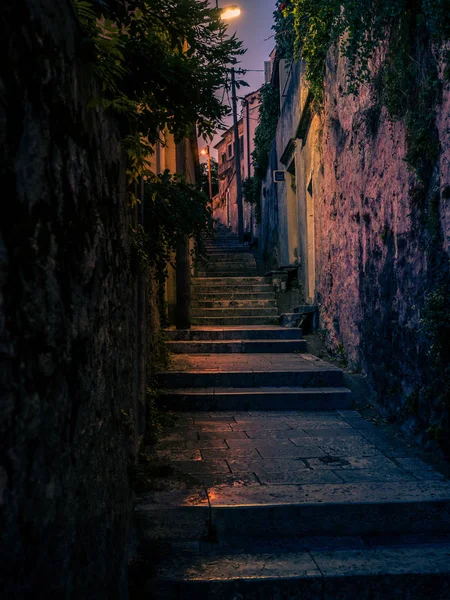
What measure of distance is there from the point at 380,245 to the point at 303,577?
3.29 m

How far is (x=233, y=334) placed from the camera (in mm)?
7371

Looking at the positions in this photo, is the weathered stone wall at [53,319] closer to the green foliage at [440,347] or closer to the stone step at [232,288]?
the green foliage at [440,347]

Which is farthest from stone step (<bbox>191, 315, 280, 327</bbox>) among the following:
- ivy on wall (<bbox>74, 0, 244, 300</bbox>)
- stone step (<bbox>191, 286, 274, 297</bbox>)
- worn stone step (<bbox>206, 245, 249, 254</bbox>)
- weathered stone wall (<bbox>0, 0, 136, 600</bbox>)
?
weathered stone wall (<bbox>0, 0, 136, 600</bbox>)

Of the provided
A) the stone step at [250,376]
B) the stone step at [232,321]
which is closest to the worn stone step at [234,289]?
the stone step at [232,321]

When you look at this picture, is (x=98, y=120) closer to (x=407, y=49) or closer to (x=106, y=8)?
(x=106, y=8)

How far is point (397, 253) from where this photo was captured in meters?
4.40

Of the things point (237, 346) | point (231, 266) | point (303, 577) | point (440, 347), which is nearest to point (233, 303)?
point (237, 346)

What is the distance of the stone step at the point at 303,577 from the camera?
2418 millimetres

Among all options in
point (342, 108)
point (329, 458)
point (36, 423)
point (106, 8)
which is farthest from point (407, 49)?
point (36, 423)

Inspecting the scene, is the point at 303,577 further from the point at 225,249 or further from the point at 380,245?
the point at 225,249

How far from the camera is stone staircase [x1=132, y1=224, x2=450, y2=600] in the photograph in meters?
2.48

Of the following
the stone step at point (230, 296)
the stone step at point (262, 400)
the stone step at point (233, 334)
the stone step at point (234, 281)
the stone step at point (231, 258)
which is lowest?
the stone step at point (262, 400)

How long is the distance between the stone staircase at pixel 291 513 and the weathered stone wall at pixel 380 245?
1.94 feet

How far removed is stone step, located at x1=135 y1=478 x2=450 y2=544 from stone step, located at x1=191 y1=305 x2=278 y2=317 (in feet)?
19.2
